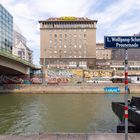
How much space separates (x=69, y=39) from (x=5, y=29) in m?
63.6

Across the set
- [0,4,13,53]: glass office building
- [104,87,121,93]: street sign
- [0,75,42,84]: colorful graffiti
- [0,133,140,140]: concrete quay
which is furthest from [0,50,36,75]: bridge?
[0,133,140,140]: concrete quay

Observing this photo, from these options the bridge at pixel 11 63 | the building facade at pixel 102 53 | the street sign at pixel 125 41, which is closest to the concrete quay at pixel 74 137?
the street sign at pixel 125 41

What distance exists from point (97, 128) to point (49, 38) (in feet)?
411

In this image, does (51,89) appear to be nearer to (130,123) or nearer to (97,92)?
(97,92)

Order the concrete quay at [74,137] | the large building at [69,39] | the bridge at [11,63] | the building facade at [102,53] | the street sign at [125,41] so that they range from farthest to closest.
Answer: the building facade at [102,53], the large building at [69,39], the bridge at [11,63], the concrete quay at [74,137], the street sign at [125,41]

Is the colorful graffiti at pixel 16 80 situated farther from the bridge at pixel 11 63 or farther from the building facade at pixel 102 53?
the building facade at pixel 102 53

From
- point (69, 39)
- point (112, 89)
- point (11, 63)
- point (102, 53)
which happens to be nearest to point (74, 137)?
Result: point (11, 63)

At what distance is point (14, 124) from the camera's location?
21.8m

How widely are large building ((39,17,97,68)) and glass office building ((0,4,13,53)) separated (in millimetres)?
49653

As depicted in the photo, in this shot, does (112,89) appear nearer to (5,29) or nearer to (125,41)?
(5,29)

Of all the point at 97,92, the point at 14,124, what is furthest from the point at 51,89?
the point at 14,124

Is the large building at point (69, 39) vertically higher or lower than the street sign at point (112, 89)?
higher

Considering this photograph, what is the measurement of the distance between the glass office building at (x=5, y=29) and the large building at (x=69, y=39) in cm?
4965

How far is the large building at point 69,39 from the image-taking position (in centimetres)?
14000
